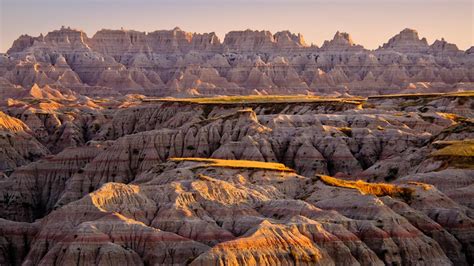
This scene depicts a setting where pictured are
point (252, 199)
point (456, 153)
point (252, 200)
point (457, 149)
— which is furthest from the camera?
point (457, 149)

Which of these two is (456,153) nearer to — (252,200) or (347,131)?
(347,131)

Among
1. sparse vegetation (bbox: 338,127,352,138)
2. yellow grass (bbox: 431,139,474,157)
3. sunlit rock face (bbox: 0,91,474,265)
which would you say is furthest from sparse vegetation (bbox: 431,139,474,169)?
sparse vegetation (bbox: 338,127,352,138)

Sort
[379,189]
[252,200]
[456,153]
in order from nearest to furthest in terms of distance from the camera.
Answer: [252,200] → [379,189] → [456,153]

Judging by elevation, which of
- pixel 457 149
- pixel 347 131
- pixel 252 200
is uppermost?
pixel 457 149

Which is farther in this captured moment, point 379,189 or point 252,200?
point 379,189

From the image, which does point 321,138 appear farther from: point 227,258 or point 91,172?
point 227,258

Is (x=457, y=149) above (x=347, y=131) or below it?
above

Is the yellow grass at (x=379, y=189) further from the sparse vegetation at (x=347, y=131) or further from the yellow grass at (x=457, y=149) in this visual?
the sparse vegetation at (x=347, y=131)

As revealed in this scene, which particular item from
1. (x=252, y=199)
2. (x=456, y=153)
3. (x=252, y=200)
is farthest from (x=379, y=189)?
(x=456, y=153)

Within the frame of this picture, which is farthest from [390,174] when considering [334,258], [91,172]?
[334,258]

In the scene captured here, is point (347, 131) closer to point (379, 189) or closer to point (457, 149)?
point (457, 149)

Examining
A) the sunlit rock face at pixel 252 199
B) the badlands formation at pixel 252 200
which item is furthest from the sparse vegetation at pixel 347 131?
the sunlit rock face at pixel 252 199
